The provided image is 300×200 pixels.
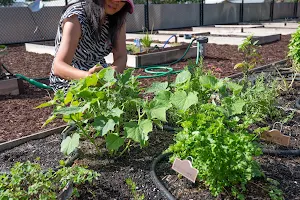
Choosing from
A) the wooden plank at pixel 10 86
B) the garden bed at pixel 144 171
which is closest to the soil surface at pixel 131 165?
the garden bed at pixel 144 171

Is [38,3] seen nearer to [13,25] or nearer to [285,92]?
[13,25]

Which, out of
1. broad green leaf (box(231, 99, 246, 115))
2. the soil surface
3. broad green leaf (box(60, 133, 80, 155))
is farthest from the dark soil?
broad green leaf (box(231, 99, 246, 115))

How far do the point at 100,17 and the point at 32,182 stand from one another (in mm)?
1297

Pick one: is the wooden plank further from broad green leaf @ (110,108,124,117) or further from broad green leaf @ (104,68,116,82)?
broad green leaf @ (110,108,124,117)

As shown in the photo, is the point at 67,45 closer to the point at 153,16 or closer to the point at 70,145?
the point at 70,145

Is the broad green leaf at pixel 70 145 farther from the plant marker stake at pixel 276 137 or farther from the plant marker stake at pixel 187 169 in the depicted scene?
the plant marker stake at pixel 276 137

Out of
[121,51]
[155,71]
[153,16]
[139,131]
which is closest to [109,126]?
[139,131]

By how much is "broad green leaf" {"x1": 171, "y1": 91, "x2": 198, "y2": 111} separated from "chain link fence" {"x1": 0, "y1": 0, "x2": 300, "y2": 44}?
586 centimetres

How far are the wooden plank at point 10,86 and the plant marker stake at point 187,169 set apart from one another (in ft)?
9.50

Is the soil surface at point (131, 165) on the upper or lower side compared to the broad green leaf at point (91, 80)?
lower

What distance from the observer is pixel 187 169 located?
5.27 feet

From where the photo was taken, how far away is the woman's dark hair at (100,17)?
2283 mm

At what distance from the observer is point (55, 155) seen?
2.24 metres

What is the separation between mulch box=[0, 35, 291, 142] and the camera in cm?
295
